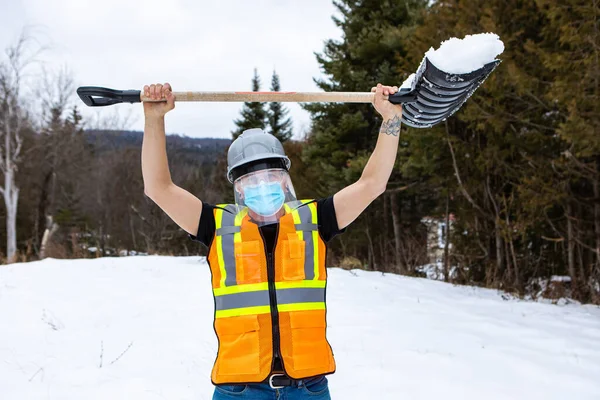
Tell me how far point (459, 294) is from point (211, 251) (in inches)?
250

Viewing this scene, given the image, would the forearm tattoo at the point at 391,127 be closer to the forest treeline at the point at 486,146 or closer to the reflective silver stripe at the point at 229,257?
the reflective silver stripe at the point at 229,257

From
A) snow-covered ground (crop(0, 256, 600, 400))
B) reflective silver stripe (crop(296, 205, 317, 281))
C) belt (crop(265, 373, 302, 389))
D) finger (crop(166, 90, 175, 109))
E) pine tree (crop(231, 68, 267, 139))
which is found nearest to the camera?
belt (crop(265, 373, 302, 389))

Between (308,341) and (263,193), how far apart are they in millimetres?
595

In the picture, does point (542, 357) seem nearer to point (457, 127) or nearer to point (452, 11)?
point (457, 127)

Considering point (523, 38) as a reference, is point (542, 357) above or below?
below

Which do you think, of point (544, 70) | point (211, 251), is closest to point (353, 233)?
point (544, 70)

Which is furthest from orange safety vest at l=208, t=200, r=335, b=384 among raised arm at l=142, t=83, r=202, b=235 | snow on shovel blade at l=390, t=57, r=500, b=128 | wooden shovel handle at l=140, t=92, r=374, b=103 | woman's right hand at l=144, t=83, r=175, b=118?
snow on shovel blade at l=390, t=57, r=500, b=128

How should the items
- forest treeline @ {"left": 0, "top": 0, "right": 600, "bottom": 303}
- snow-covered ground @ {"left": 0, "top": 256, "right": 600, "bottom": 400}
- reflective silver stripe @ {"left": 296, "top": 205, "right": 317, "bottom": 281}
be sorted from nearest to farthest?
reflective silver stripe @ {"left": 296, "top": 205, "right": 317, "bottom": 281} < snow-covered ground @ {"left": 0, "top": 256, "right": 600, "bottom": 400} < forest treeline @ {"left": 0, "top": 0, "right": 600, "bottom": 303}

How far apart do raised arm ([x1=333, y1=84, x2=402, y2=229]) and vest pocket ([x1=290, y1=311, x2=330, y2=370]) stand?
0.40m

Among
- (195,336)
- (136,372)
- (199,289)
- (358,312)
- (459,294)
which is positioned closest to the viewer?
(136,372)

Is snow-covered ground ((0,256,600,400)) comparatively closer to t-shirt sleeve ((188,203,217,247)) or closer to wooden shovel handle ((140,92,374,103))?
t-shirt sleeve ((188,203,217,247))

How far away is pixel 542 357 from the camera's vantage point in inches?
167

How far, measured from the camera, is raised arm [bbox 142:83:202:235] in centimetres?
185

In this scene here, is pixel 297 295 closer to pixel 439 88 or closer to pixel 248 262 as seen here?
pixel 248 262
